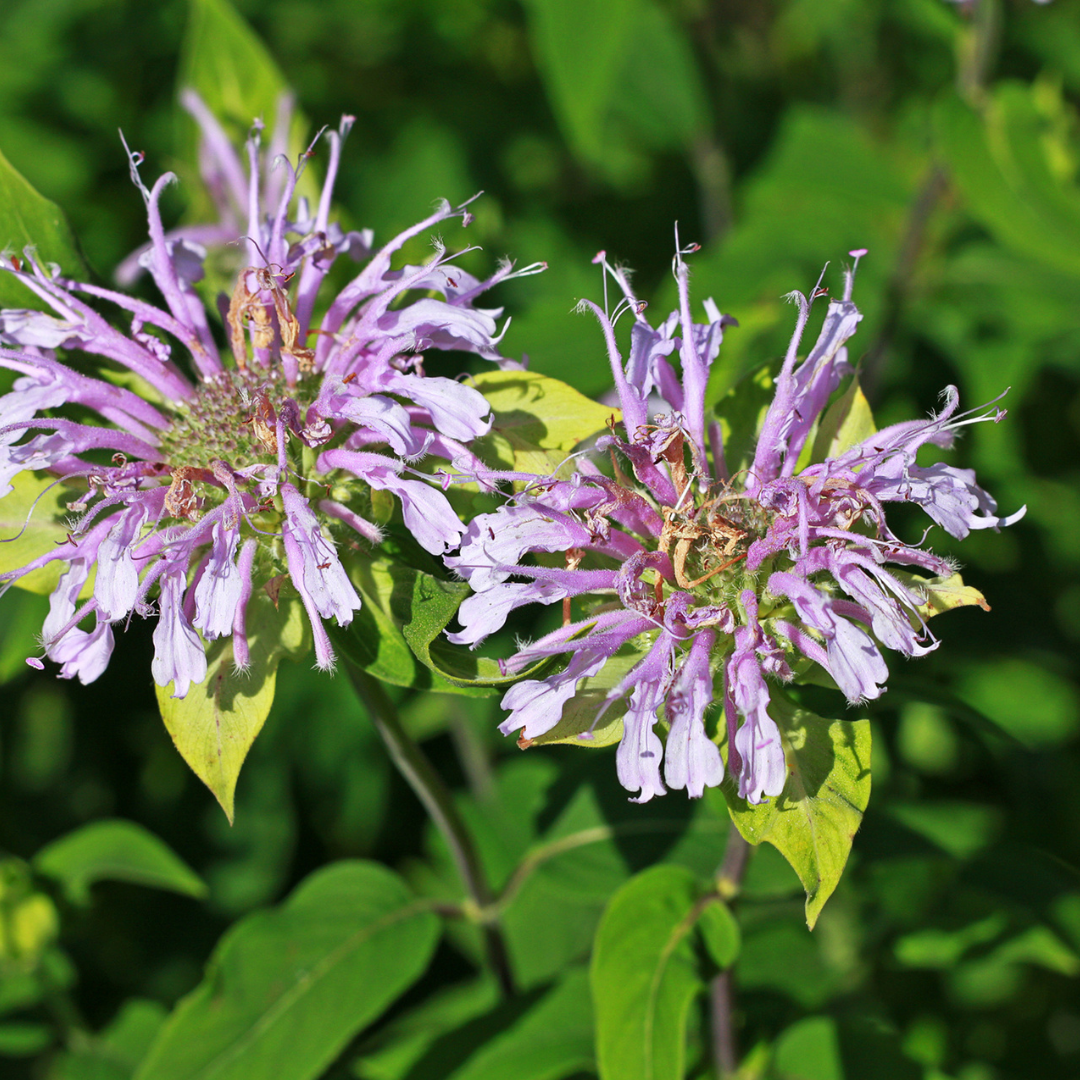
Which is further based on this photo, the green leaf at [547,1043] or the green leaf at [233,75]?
the green leaf at [233,75]

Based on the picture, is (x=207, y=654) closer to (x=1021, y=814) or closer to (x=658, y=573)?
(x=658, y=573)

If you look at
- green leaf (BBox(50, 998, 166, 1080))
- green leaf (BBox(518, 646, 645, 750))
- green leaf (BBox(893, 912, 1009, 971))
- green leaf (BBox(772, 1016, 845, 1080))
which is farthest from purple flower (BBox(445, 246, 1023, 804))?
green leaf (BBox(50, 998, 166, 1080))

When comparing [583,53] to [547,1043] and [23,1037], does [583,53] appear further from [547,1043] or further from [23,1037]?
[23,1037]

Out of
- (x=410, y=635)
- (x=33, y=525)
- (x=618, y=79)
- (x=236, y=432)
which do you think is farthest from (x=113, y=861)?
(x=618, y=79)

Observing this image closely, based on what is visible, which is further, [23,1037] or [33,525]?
[23,1037]

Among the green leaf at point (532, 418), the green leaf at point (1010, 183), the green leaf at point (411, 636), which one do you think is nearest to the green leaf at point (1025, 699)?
the green leaf at point (1010, 183)

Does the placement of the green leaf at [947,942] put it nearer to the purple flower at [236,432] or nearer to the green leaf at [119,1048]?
the purple flower at [236,432]
